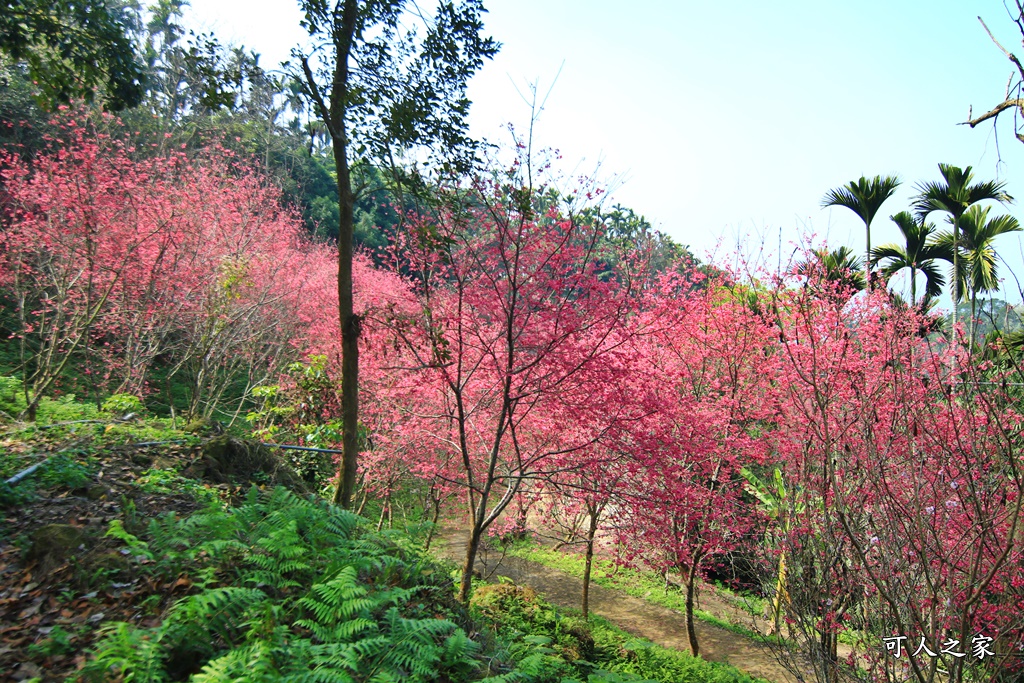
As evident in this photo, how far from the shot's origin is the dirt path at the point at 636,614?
9984 mm

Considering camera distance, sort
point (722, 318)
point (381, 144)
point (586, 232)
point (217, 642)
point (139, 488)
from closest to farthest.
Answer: point (217, 642) → point (139, 488) → point (381, 144) → point (586, 232) → point (722, 318)

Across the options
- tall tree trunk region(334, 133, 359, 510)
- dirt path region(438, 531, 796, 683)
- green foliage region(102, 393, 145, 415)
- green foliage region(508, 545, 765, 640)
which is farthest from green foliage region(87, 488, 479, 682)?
green foliage region(508, 545, 765, 640)

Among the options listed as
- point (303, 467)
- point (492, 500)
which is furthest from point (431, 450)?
point (303, 467)

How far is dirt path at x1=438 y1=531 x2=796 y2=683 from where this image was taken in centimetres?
998

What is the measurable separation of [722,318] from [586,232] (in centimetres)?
474

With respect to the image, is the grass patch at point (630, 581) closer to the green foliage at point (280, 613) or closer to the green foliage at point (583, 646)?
the green foliage at point (583, 646)

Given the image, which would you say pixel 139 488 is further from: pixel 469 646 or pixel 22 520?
pixel 469 646

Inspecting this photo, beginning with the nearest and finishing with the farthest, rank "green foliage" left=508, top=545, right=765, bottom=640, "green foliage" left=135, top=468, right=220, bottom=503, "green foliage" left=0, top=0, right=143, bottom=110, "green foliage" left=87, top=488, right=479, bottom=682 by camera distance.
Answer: "green foliage" left=87, top=488, right=479, bottom=682 → "green foliage" left=135, top=468, right=220, bottom=503 → "green foliage" left=0, top=0, right=143, bottom=110 → "green foliage" left=508, top=545, right=765, bottom=640

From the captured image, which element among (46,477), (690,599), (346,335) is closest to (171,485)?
(46,477)

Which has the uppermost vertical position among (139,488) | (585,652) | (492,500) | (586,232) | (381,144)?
(381,144)

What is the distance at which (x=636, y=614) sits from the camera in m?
11.7

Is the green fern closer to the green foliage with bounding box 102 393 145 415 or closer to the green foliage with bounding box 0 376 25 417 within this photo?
the green foliage with bounding box 102 393 145 415

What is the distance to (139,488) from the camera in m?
4.86

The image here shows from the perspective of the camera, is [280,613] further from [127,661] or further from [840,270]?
[840,270]
